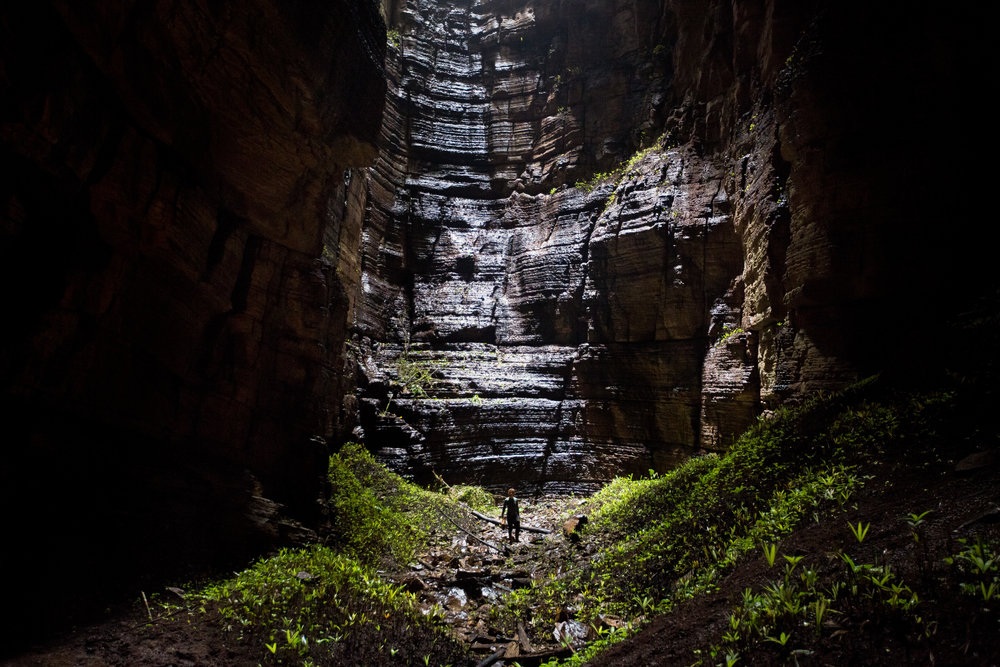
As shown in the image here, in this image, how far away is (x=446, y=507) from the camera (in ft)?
36.6

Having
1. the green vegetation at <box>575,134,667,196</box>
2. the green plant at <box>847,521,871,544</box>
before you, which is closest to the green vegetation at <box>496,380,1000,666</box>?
the green plant at <box>847,521,871,544</box>

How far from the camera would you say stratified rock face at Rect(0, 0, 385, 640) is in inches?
169

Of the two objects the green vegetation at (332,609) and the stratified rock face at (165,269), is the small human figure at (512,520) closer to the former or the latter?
the green vegetation at (332,609)

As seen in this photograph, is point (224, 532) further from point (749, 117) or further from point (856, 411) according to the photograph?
point (749, 117)

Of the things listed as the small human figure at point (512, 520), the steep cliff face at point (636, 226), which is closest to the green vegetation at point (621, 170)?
the steep cliff face at point (636, 226)

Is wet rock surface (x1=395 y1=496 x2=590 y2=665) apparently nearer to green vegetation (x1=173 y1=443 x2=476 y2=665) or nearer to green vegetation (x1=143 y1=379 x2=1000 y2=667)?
green vegetation (x1=143 y1=379 x2=1000 y2=667)

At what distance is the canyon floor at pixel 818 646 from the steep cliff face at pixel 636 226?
3367 mm

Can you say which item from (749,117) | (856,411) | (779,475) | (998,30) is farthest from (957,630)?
(749,117)

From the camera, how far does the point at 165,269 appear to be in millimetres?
5723

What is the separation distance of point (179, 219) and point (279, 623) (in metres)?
4.86

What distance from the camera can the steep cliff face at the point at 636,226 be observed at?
289 inches

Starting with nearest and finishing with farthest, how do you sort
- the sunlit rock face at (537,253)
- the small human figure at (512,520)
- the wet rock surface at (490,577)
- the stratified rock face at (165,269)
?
the stratified rock face at (165,269) < the wet rock surface at (490,577) < the small human figure at (512,520) < the sunlit rock face at (537,253)

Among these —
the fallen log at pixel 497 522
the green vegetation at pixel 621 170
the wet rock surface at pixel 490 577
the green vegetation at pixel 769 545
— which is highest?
the green vegetation at pixel 621 170

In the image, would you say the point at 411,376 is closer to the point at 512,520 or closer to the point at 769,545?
the point at 512,520
